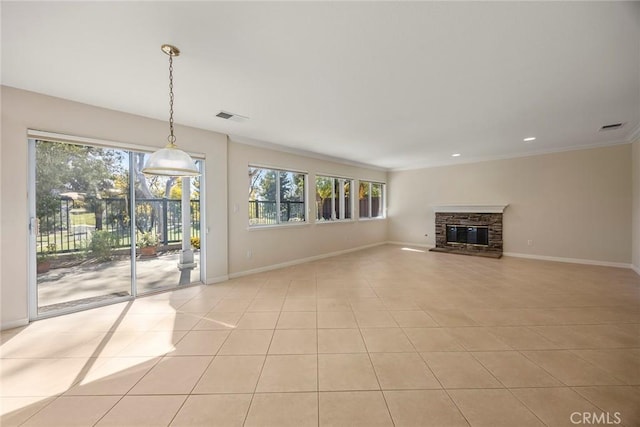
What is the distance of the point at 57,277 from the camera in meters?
3.35

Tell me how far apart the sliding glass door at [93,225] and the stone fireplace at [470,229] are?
21.6ft

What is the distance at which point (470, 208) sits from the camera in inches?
275

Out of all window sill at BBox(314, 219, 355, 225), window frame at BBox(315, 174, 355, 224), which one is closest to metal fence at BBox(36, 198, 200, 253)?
window sill at BBox(314, 219, 355, 225)

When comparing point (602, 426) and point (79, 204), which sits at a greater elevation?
point (79, 204)

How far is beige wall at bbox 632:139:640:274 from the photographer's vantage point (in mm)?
4659

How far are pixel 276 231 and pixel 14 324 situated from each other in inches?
145

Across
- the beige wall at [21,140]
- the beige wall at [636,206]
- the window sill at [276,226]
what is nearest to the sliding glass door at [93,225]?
the beige wall at [21,140]

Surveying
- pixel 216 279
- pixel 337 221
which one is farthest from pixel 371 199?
pixel 216 279

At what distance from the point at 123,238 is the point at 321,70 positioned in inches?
141

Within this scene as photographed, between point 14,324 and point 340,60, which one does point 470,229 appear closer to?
point 340,60

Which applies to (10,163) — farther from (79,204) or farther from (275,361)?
(275,361)

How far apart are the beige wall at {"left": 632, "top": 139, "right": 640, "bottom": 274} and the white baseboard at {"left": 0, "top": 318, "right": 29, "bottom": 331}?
940 centimetres

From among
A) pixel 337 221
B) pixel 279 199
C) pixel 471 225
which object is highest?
pixel 279 199

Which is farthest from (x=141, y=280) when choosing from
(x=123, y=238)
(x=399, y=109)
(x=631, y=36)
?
(x=631, y=36)
